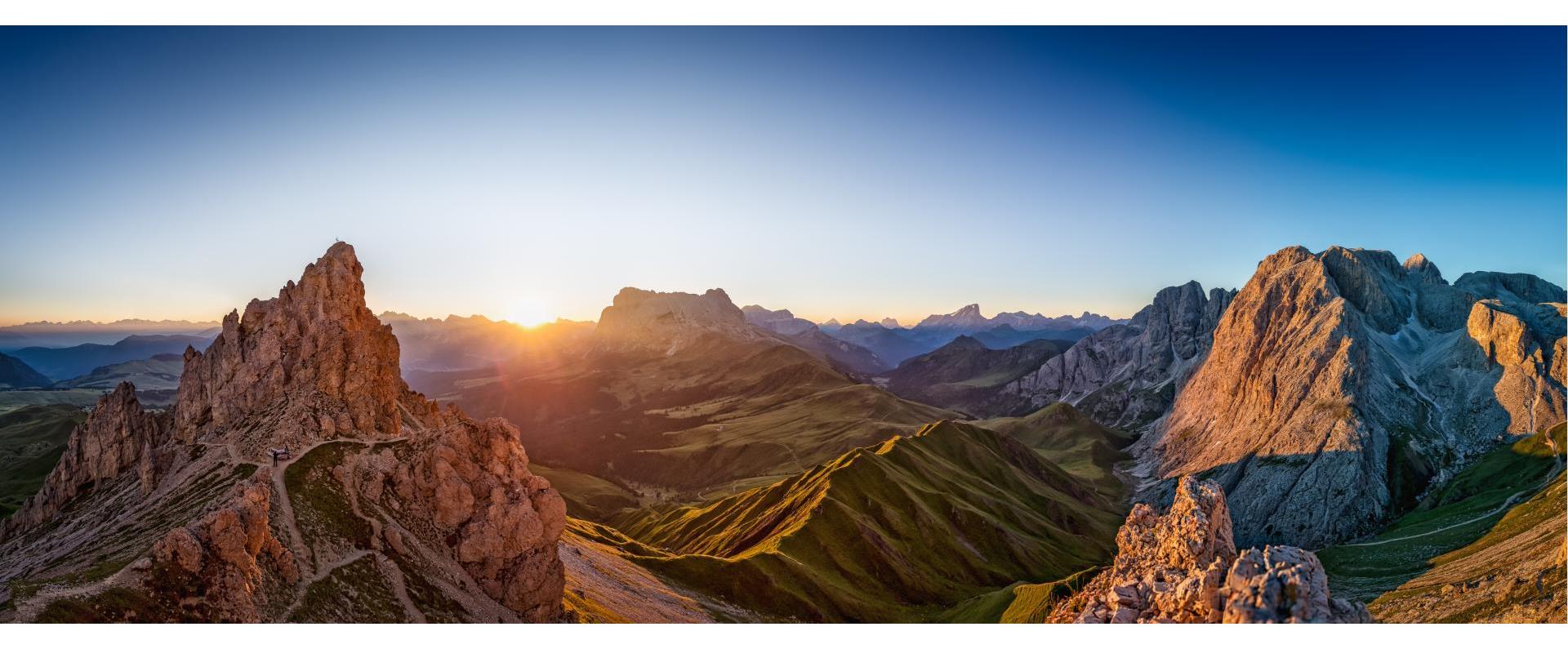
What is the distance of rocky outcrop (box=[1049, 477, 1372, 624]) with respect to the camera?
27516 mm

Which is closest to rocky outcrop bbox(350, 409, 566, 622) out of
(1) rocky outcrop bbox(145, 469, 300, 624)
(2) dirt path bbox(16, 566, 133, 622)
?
(1) rocky outcrop bbox(145, 469, 300, 624)

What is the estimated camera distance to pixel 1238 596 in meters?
28.3

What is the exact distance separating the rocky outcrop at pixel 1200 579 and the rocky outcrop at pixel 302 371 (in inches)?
2687

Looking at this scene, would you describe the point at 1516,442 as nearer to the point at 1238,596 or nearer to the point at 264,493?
the point at 1238,596

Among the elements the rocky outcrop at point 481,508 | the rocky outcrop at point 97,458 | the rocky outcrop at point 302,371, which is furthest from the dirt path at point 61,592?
the rocky outcrop at point 97,458

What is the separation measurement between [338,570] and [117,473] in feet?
162

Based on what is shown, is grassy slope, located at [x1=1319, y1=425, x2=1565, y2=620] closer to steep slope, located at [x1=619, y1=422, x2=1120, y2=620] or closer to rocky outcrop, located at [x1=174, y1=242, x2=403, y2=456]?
steep slope, located at [x1=619, y1=422, x2=1120, y2=620]

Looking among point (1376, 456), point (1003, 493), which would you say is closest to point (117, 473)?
point (1003, 493)

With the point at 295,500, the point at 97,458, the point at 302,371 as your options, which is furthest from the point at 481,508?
the point at 97,458

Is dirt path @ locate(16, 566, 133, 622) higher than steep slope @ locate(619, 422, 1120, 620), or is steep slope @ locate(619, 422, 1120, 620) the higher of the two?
dirt path @ locate(16, 566, 133, 622)

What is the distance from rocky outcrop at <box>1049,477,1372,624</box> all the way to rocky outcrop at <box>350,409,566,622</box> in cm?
4419

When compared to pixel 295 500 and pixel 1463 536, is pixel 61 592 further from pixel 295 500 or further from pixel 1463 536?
pixel 1463 536

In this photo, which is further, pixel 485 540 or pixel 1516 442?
pixel 1516 442
